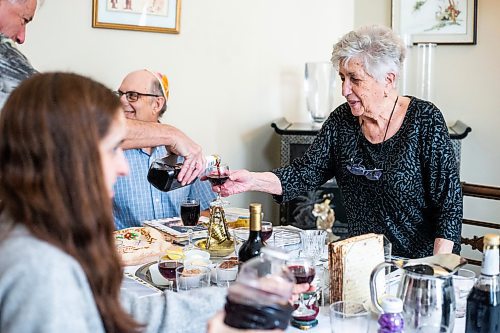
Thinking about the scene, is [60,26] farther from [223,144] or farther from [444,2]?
[444,2]

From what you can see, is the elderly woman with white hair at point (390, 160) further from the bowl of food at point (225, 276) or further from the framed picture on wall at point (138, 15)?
the framed picture on wall at point (138, 15)

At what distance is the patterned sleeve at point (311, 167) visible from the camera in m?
2.59

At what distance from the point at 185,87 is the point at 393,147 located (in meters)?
1.55

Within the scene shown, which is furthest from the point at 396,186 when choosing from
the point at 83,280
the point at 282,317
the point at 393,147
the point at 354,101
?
the point at 83,280

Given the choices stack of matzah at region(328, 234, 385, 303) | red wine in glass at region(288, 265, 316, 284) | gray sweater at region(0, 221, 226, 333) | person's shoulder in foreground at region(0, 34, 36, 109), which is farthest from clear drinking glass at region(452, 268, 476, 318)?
person's shoulder in foreground at region(0, 34, 36, 109)

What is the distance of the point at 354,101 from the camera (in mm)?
2443

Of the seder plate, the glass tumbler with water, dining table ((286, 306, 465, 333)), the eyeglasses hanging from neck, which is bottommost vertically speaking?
dining table ((286, 306, 465, 333))

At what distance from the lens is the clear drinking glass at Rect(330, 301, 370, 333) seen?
1463 millimetres

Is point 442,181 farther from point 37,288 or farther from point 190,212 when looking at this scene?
point 37,288

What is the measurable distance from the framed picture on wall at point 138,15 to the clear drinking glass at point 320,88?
33.8 inches

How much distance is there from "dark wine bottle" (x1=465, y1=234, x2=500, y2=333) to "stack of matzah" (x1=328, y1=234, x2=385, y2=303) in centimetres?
28

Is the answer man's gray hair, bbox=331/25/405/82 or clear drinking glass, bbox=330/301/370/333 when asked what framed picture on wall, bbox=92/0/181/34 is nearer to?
man's gray hair, bbox=331/25/405/82

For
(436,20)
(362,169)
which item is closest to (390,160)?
(362,169)

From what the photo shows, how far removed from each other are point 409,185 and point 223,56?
1.72 m
